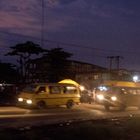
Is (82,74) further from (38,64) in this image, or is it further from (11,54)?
(11,54)

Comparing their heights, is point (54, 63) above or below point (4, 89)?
above

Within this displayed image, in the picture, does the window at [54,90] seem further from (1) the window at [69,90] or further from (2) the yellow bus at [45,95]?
(1) the window at [69,90]

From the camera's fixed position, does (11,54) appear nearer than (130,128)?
No

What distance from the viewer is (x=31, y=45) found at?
201ft

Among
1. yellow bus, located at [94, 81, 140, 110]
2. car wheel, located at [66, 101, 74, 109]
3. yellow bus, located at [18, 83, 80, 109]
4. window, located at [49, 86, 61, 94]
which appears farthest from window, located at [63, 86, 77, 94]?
yellow bus, located at [94, 81, 140, 110]

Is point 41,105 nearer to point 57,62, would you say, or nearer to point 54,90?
point 54,90

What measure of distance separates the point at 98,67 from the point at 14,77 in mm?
28357

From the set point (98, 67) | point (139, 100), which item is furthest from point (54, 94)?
point (98, 67)

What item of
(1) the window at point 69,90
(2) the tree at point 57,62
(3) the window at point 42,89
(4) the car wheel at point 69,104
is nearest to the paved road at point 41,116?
(4) the car wheel at point 69,104

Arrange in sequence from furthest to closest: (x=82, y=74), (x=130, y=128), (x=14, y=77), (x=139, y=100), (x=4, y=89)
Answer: (x=82, y=74) → (x=14, y=77) → (x=4, y=89) → (x=139, y=100) → (x=130, y=128)

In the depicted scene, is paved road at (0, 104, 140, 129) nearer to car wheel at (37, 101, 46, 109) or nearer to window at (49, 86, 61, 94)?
car wheel at (37, 101, 46, 109)

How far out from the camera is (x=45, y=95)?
3366 cm

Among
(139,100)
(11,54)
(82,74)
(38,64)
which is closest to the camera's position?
(139,100)

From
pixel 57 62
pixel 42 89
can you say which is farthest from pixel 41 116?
pixel 57 62
